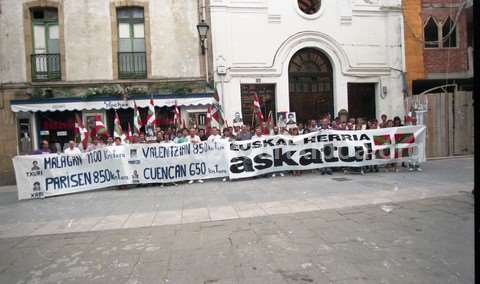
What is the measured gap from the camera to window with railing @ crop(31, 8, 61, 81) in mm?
13594

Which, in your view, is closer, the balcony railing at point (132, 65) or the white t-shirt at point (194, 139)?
the white t-shirt at point (194, 139)

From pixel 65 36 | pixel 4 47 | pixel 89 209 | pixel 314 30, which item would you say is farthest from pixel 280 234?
pixel 4 47

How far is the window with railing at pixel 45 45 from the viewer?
13.6 metres

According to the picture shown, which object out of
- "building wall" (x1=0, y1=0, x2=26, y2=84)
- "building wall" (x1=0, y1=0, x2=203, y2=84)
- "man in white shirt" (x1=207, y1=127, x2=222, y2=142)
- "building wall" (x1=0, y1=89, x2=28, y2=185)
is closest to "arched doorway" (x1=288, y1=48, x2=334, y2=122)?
"building wall" (x1=0, y1=0, x2=203, y2=84)

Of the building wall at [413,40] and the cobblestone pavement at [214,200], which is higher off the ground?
the building wall at [413,40]

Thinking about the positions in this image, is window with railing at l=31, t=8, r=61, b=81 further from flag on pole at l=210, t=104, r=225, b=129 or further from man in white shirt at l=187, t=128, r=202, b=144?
man in white shirt at l=187, t=128, r=202, b=144

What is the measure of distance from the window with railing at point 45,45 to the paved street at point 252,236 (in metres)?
7.22

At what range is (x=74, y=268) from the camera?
402cm

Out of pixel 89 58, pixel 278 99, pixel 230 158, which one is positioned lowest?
pixel 230 158

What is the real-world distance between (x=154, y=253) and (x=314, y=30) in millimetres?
12941

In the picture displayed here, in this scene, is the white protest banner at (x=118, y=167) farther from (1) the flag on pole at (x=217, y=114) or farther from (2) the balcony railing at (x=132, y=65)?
(2) the balcony railing at (x=132, y=65)

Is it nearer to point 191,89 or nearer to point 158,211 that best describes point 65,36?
point 191,89

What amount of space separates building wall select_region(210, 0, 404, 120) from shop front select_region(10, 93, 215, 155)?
1.53 metres

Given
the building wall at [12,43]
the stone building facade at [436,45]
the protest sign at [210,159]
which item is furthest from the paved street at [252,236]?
the stone building facade at [436,45]
